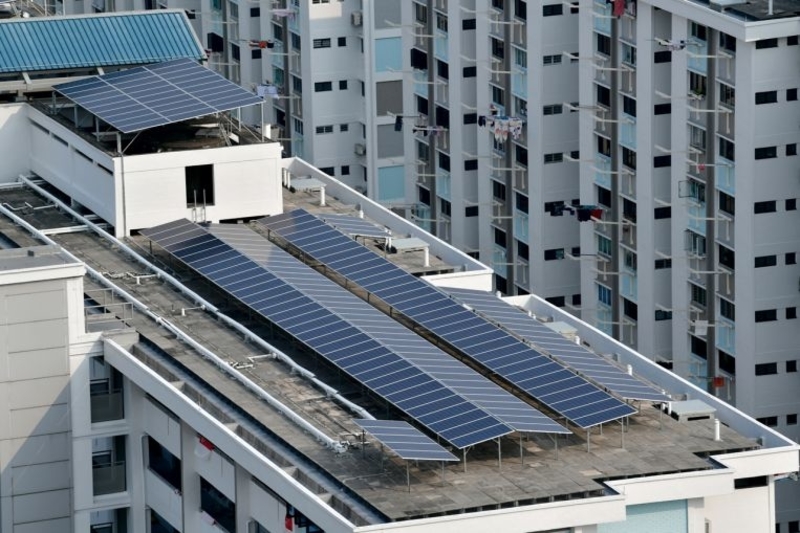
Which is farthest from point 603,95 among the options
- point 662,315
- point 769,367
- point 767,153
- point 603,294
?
point 769,367

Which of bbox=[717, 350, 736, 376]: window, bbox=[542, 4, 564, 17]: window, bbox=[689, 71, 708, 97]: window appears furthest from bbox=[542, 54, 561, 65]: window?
bbox=[717, 350, 736, 376]: window

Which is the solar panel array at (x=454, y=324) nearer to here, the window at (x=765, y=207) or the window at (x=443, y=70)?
the window at (x=765, y=207)

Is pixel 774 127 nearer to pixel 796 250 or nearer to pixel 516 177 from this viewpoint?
pixel 796 250

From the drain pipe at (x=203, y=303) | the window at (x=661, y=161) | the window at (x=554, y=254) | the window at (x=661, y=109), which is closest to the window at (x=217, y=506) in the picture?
the drain pipe at (x=203, y=303)

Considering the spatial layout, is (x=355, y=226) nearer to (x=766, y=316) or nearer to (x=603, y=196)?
(x=766, y=316)

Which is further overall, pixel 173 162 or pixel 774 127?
pixel 774 127

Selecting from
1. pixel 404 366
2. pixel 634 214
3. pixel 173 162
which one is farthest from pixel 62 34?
pixel 404 366
